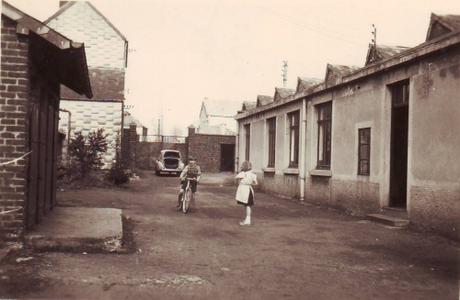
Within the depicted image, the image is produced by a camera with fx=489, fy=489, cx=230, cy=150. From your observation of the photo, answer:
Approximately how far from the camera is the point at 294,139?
19.1 m

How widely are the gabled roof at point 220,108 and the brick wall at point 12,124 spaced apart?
50872 millimetres

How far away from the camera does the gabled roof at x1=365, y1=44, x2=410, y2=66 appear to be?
1377 centimetres

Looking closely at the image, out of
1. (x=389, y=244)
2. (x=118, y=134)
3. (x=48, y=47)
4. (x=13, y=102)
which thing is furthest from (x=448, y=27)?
(x=118, y=134)

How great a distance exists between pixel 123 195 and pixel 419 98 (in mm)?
10907

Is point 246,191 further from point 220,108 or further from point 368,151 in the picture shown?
point 220,108

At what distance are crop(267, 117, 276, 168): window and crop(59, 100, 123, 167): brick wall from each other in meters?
9.60

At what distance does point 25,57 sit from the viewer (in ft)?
23.4

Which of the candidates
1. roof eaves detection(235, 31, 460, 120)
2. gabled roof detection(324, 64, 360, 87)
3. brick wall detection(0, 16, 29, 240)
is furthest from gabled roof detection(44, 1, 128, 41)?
brick wall detection(0, 16, 29, 240)

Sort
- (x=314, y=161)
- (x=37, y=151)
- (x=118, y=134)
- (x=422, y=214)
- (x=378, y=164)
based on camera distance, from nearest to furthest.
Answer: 1. (x=37, y=151)
2. (x=422, y=214)
3. (x=378, y=164)
4. (x=314, y=161)
5. (x=118, y=134)

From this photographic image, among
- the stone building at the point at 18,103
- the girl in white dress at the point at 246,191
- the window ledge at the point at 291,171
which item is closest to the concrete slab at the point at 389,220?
the girl in white dress at the point at 246,191

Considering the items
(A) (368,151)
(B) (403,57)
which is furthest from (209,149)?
(B) (403,57)

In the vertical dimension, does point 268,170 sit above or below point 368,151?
below

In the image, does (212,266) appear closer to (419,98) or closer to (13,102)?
(13,102)

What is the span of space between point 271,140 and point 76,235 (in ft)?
49.4
